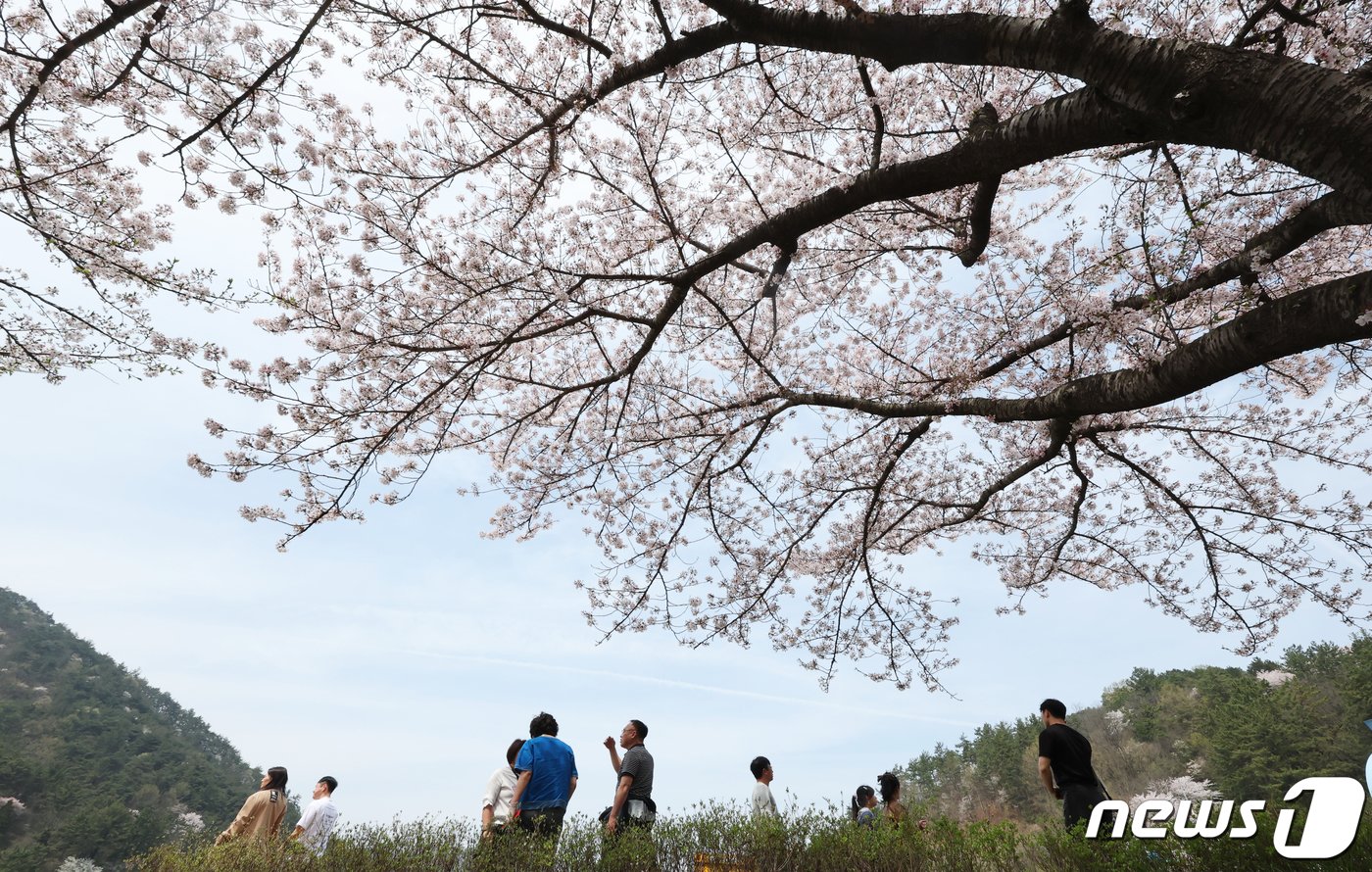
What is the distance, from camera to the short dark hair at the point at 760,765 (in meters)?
5.78

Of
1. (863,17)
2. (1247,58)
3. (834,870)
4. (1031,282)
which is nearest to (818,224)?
(863,17)

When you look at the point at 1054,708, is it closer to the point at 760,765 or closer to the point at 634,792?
the point at 760,765

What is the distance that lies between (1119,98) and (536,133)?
145 inches

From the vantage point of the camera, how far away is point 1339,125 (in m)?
2.35

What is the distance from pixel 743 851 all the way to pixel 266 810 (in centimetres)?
407

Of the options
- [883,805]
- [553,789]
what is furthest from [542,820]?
[883,805]

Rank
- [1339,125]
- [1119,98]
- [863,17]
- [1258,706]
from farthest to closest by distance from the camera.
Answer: [1258,706] < [863,17] < [1119,98] < [1339,125]

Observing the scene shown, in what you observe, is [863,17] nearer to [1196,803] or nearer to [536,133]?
[536,133]

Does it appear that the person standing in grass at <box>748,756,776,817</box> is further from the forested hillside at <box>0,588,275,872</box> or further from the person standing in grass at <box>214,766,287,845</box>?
the forested hillside at <box>0,588,275,872</box>

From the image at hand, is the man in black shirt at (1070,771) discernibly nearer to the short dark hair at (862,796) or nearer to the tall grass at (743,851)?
the tall grass at (743,851)

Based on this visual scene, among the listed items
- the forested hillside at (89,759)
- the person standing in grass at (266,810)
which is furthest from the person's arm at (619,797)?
the forested hillside at (89,759)

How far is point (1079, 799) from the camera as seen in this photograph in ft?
14.3

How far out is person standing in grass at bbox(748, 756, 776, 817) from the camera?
552 centimetres

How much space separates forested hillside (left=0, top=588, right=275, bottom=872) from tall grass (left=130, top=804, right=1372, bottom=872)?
27.6m
